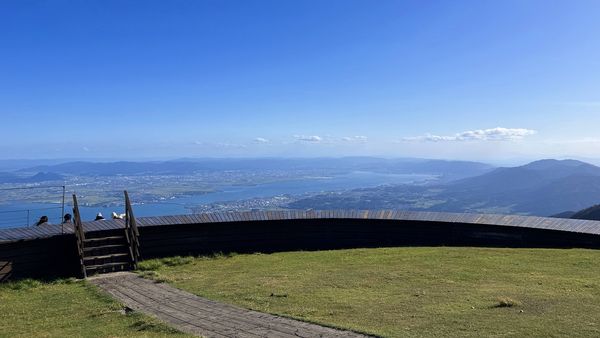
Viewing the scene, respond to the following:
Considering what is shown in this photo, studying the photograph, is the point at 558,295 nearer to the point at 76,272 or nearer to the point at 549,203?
the point at 76,272

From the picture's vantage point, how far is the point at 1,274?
12766mm

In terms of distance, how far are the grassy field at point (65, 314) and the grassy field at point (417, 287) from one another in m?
1.83

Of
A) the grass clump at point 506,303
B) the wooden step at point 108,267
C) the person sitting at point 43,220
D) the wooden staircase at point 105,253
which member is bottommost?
the wooden step at point 108,267

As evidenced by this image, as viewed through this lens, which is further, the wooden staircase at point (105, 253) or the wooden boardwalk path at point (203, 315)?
the wooden staircase at point (105, 253)

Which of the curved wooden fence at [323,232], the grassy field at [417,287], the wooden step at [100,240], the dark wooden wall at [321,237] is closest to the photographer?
the grassy field at [417,287]

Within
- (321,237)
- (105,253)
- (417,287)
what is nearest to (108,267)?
(105,253)

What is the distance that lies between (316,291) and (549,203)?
156 m

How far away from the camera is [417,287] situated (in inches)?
389

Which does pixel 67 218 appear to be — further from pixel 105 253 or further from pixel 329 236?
pixel 329 236

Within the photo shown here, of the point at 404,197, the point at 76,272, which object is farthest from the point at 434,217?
the point at 404,197

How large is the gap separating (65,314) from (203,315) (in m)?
2.97

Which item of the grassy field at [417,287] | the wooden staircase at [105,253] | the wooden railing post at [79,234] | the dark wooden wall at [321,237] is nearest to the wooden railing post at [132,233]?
the wooden staircase at [105,253]

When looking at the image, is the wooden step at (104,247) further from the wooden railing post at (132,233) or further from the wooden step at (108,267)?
the wooden step at (108,267)

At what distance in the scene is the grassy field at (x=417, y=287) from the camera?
23.3ft
